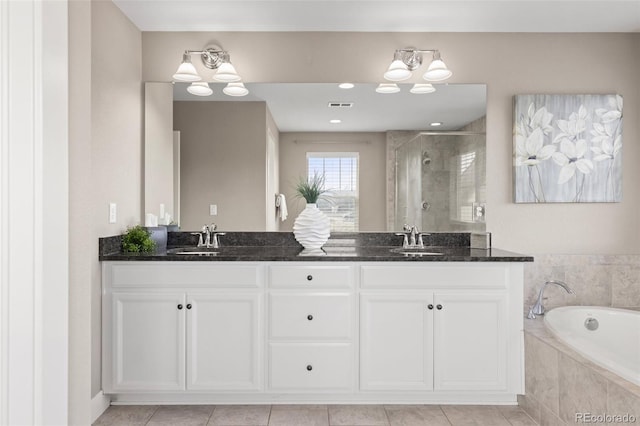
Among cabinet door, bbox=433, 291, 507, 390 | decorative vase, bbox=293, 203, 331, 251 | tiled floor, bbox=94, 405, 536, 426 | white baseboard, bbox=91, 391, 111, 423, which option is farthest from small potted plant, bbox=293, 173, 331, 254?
white baseboard, bbox=91, 391, 111, 423

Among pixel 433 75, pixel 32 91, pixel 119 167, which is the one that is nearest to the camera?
pixel 32 91

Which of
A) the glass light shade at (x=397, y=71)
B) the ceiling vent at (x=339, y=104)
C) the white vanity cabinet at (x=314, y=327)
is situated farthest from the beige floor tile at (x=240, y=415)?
the glass light shade at (x=397, y=71)

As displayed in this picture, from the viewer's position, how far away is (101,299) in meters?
2.58

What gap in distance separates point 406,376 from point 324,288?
2.14 ft

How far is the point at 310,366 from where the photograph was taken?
8.39 ft

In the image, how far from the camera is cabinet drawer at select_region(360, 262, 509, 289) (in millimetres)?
2545

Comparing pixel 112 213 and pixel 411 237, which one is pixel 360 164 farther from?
pixel 112 213

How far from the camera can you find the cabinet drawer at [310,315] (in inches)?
101

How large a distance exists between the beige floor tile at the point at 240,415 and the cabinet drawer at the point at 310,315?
0.41m

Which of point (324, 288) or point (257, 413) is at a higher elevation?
point (324, 288)

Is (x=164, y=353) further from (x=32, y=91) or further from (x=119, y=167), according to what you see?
(x=32, y=91)

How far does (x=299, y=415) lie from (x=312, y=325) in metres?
0.48

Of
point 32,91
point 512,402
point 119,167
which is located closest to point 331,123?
point 119,167

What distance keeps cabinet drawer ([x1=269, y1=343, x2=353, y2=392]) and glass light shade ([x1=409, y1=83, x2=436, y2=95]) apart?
168 cm
